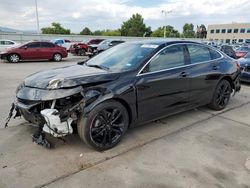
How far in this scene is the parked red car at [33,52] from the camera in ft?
51.2

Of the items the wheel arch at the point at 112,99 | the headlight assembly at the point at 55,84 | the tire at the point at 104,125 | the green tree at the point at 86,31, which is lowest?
the tire at the point at 104,125

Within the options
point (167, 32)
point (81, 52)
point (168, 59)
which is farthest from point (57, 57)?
point (167, 32)

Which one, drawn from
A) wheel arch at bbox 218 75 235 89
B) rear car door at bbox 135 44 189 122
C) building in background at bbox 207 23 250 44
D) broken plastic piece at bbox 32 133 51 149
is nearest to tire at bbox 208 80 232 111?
wheel arch at bbox 218 75 235 89

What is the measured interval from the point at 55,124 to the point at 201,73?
2.94 m

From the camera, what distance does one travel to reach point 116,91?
11.4 ft

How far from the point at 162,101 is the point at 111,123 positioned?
1037 millimetres

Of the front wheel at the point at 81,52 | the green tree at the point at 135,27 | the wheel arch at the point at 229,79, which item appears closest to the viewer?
the wheel arch at the point at 229,79

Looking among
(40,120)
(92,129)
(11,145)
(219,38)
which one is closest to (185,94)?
(92,129)

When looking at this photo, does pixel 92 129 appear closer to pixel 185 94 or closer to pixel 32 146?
pixel 32 146

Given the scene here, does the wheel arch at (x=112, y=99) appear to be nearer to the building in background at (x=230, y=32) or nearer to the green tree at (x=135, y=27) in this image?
the green tree at (x=135, y=27)

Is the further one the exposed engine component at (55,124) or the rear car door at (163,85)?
the rear car door at (163,85)

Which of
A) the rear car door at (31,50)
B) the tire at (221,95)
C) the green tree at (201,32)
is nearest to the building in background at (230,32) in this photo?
the green tree at (201,32)

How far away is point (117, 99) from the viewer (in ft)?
11.6

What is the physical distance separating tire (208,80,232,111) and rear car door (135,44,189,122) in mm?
1016
